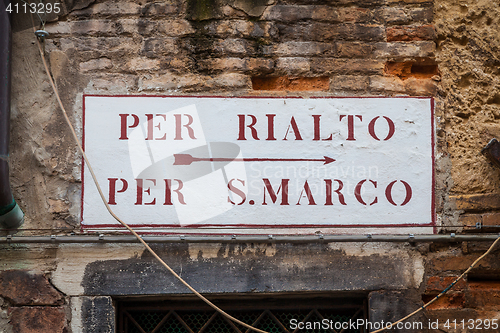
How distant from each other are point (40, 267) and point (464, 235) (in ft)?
7.88

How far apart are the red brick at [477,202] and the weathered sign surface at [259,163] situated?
18 centimetres

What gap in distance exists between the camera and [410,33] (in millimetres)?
2391

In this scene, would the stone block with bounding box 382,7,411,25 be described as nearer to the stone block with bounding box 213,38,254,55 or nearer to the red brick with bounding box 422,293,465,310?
the stone block with bounding box 213,38,254,55

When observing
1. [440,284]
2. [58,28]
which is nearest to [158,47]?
[58,28]

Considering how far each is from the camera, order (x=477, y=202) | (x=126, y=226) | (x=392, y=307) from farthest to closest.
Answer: (x=477, y=202), (x=392, y=307), (x=126, y=226)

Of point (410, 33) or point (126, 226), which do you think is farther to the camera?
point (410, 33)

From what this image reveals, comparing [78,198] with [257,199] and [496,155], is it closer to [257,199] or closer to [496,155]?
[257,199]

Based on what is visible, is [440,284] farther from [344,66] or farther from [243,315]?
[344,66]

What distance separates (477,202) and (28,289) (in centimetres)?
262

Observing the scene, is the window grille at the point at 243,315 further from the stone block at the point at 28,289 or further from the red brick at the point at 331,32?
the red brick at the point at 331,32

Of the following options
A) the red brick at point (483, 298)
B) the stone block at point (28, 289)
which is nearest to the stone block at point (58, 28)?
the stone block at point (28, 289)

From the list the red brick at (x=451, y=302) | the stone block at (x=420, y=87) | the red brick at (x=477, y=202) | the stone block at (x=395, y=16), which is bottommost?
the red brick at (x=451, y=302)

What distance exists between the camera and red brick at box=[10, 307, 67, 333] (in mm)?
2170

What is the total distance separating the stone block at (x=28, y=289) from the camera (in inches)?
86.0
